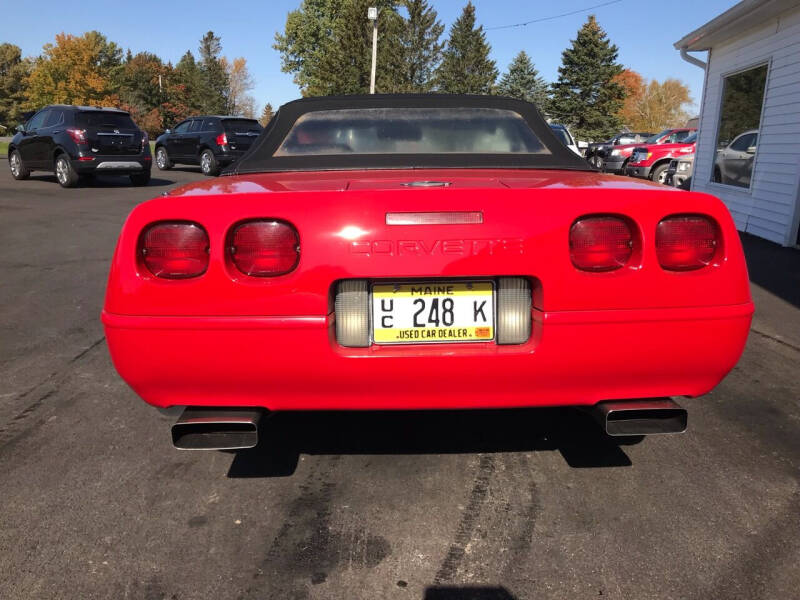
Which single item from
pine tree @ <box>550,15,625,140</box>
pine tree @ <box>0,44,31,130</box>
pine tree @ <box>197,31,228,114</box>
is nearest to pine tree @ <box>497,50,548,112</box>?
pine tree @ <box>550,15,625,140</box>

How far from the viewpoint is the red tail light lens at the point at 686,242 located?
2.04 m

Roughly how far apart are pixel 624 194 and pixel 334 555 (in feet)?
4.80

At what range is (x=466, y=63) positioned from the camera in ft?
210

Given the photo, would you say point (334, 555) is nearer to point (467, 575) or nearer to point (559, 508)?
point (467, 575)

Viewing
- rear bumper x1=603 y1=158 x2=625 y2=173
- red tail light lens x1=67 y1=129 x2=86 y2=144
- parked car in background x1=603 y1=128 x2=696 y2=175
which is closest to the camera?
red tail light lens x1=67 y1=129 x2=86 y2=144

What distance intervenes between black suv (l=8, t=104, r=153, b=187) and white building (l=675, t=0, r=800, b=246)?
11.6 meters

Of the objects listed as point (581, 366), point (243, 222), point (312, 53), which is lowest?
point (581, 366)

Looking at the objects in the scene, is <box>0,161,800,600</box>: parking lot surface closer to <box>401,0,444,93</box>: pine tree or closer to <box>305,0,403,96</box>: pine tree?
<box>305,0,403,96</box>: pine tree

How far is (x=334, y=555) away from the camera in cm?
204

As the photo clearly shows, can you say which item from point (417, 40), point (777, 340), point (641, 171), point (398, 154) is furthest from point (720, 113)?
point (417, 40)

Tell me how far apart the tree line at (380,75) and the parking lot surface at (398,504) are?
55197 mm

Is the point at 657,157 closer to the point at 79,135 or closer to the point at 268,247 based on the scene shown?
the point at 79,135

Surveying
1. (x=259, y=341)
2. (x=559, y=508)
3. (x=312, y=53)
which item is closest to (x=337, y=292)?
(x=259, y=341)

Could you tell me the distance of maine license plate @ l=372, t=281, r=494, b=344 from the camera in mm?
2000
